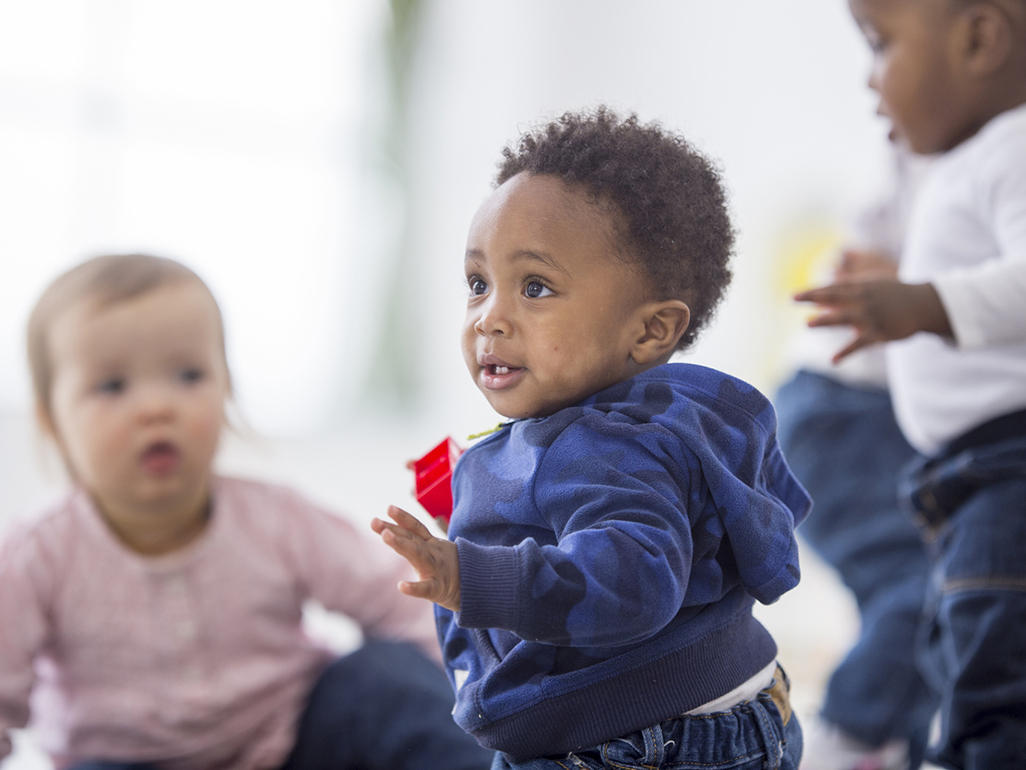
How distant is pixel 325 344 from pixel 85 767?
2426 millimetres

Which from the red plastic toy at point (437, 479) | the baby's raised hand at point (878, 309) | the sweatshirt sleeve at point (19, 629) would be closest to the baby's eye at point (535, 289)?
the red plastic toy at point (437, 479)

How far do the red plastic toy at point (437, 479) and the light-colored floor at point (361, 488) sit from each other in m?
0.29

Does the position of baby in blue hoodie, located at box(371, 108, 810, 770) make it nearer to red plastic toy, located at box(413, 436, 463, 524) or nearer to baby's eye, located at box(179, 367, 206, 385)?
red plastic toy, located at box(413, 436, 463, 524)

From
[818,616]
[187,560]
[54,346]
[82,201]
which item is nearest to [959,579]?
[187,560]

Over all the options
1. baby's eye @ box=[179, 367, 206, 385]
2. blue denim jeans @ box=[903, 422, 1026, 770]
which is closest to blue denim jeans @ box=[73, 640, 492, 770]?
baby's eye @ box=[179, 367, 206, 385]

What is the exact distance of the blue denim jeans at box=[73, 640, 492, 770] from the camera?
0.95 meters

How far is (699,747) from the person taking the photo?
24.3 inches

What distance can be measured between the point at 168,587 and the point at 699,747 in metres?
0.54

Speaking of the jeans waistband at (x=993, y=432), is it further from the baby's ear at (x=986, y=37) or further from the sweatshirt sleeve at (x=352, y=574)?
the sweatshirt sleeve at (x=352, y=574)

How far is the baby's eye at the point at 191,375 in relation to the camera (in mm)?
941

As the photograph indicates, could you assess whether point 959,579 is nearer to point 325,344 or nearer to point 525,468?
point 525,468

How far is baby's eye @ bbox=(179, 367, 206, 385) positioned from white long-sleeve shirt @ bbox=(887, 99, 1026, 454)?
1.96ft

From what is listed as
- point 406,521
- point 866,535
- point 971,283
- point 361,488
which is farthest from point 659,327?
point 361,488

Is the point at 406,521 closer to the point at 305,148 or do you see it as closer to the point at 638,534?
the point at 638,534
